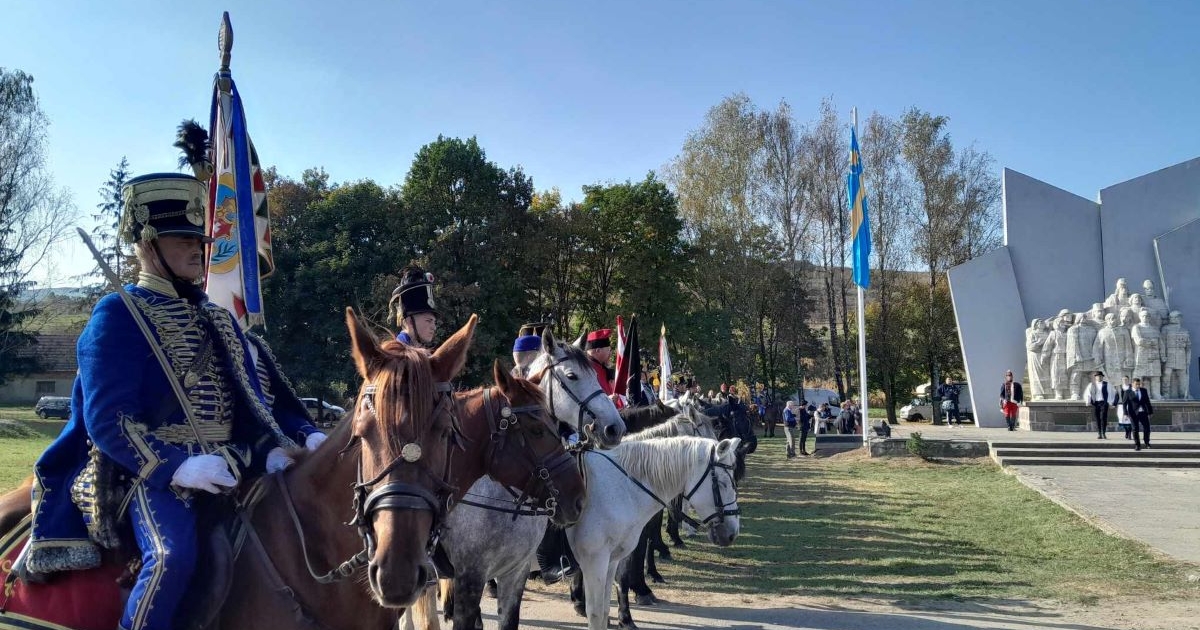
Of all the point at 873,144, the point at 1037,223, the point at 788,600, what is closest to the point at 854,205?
the point at 1037,223

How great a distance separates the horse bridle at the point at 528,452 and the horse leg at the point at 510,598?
1601mm

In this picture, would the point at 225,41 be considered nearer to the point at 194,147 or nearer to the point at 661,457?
the point at 194,147

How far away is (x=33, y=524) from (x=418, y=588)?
4.98 feet

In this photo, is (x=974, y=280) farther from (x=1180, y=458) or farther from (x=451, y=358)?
(x=451, y=358)

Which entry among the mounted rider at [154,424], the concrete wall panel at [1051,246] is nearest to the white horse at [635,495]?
the mounted rider at [154,424]

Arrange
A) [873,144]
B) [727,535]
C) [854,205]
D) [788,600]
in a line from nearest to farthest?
1. [727,535]
2. [788,600]
3. [854,205]
4. [873,144]

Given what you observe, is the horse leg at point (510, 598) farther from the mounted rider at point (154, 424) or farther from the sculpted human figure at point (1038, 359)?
the sculpted human figure at point (1038, 359)

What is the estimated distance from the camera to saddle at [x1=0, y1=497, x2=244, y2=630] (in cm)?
266

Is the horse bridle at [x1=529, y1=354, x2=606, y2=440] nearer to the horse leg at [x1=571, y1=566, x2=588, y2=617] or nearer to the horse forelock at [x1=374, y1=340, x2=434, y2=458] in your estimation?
the horse leg at [x1=571, y1=566, x2=588, y2=617]

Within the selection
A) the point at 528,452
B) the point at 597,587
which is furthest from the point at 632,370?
the point at 528,452

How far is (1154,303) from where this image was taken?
28.0 m

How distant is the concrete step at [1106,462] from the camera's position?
2000cm

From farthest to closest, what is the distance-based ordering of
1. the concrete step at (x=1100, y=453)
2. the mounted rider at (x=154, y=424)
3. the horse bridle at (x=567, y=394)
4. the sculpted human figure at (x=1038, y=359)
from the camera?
1. the sculpted human figure at (x=1038, y=359)
2. the concrete step at (x=1100, y=453)
3. the horse bridle at (x=567, y=394)
4. the mounted rider at (x=154, y=424)

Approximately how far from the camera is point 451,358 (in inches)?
109
